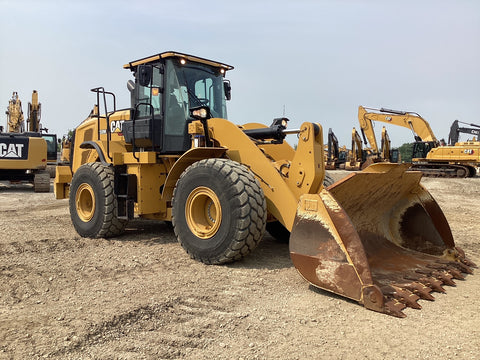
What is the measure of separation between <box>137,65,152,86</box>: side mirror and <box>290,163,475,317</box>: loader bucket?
116 inches

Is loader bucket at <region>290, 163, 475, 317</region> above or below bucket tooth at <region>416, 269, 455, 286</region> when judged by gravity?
above

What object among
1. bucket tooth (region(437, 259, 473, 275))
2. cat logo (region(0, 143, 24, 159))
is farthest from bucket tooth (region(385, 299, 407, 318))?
cat logo (region(0, 143, 24, 159))

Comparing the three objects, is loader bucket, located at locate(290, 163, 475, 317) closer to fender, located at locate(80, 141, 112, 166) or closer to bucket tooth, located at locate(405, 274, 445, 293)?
bucket tooth, located at locate(405, 274, 445, 293)

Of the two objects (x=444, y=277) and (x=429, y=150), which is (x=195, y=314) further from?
(x=429, y=150)

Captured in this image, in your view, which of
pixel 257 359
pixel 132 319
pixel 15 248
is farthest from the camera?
pixel 15 248

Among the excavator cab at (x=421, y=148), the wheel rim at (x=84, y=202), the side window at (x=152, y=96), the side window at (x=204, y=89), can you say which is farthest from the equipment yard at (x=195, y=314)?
the excavator cab at (x=421, y=148)

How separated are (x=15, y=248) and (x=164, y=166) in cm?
230

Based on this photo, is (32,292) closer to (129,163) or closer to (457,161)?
(129,163)

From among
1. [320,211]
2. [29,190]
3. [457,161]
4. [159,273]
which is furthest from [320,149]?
[457,161]

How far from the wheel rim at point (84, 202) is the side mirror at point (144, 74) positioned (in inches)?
78.3

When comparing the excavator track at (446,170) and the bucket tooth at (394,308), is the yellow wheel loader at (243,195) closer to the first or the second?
the bucket tooth at (394,308)

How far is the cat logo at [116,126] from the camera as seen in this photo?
22.2ft

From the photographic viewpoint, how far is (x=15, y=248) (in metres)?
5.60

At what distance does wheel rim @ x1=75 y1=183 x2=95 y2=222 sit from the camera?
657cm
